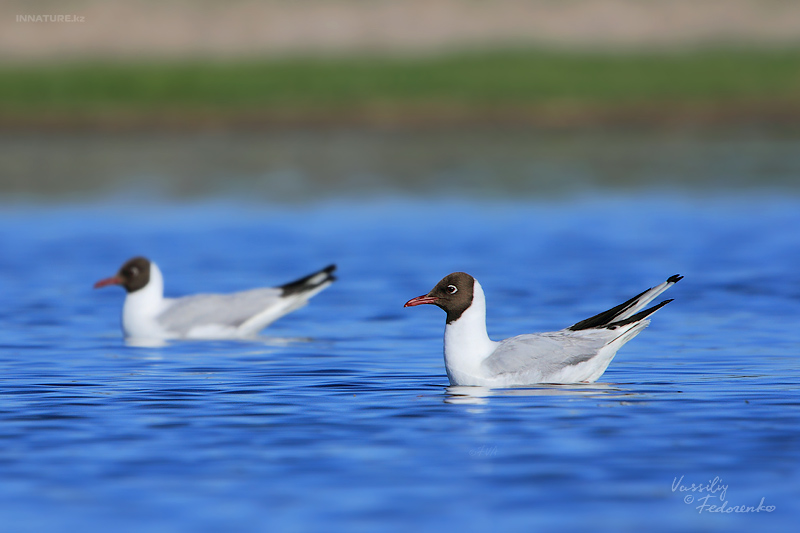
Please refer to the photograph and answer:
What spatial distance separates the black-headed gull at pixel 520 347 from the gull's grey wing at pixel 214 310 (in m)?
4.02

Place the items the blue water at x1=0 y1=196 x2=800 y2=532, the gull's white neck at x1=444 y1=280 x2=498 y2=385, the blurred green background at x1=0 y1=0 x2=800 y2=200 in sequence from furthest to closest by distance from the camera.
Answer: the blurred green background at x1=0 y1=0 x2=800 y2=200, the gull's white neck at x1=444 y1=280 x2=498 y2=385, the blue water at x1=0 y1=196 x2=800 y2=532

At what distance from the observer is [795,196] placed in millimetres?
30844

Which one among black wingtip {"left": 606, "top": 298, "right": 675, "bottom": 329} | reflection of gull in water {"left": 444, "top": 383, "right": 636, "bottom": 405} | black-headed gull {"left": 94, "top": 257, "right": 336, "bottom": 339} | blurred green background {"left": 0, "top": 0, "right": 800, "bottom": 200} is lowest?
reflection of gull in water {"left": 444, "top": 383, "right": 636, "bottom": 405}

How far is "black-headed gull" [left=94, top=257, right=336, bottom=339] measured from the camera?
613 inches

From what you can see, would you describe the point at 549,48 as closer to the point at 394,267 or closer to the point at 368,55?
the point at 368,55

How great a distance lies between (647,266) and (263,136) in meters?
30.7

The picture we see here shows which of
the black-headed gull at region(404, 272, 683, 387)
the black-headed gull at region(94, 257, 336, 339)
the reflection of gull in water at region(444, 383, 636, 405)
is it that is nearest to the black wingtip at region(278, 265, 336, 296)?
the black-headed gull at region(94, 257, 336, 339)

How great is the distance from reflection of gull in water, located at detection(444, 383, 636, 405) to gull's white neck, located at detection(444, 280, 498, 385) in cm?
12

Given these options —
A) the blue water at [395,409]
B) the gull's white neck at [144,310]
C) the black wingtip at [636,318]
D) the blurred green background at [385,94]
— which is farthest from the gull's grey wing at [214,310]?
the blurred green background at [385,94]

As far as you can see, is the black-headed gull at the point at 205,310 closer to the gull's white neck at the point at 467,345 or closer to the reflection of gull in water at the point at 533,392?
the gull's white neck at the point at 467,345

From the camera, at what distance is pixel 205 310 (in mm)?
15609

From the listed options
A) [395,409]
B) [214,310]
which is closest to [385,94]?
[214,310]

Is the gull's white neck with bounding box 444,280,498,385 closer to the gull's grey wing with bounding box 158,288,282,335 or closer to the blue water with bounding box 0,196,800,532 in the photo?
the blue water with bounding box 0,196,800,532

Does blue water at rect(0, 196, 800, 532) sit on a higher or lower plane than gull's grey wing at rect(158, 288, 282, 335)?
lower
